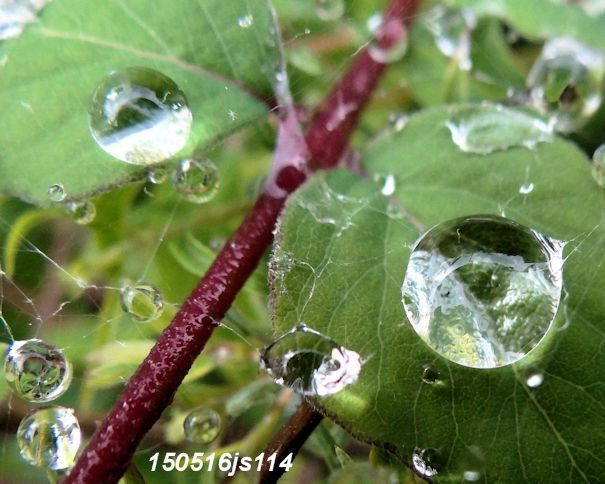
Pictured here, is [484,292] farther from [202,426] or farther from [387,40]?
[387,40]

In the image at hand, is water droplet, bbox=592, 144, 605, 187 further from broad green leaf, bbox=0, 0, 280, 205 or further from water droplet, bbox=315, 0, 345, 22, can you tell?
water droplet, bbox=315, 0, 345, 22

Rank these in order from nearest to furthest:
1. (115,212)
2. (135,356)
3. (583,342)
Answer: (583,342), (135,356), (115,212)

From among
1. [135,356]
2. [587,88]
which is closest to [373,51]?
[587,88]

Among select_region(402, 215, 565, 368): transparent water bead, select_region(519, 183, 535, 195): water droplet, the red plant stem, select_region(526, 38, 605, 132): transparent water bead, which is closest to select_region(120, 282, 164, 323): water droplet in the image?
the red plant stem

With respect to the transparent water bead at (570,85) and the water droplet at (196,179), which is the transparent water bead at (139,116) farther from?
the transparent water bead at (570,85)

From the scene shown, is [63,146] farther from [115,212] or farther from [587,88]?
[587,88]

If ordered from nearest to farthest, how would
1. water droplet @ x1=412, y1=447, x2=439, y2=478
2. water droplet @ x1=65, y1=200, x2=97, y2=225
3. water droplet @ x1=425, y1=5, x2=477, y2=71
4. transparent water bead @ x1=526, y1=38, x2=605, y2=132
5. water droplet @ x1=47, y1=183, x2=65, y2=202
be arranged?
water droplet @ x1=412, y1=447, x2=439, y2=478 → water droplet @ x1=47, y1=183, x2=65, y2=202 → water droplet @ x1=65, y1=200, x2=97, y2=225 → transparent water bead @ x1=526, y1=38, x2=605, y2=132 → water droplet @ x1=425, y1=5, x2=477, y2=71

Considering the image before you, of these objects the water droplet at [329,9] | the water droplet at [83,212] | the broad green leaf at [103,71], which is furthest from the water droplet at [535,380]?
the water droplet at [329,9]
